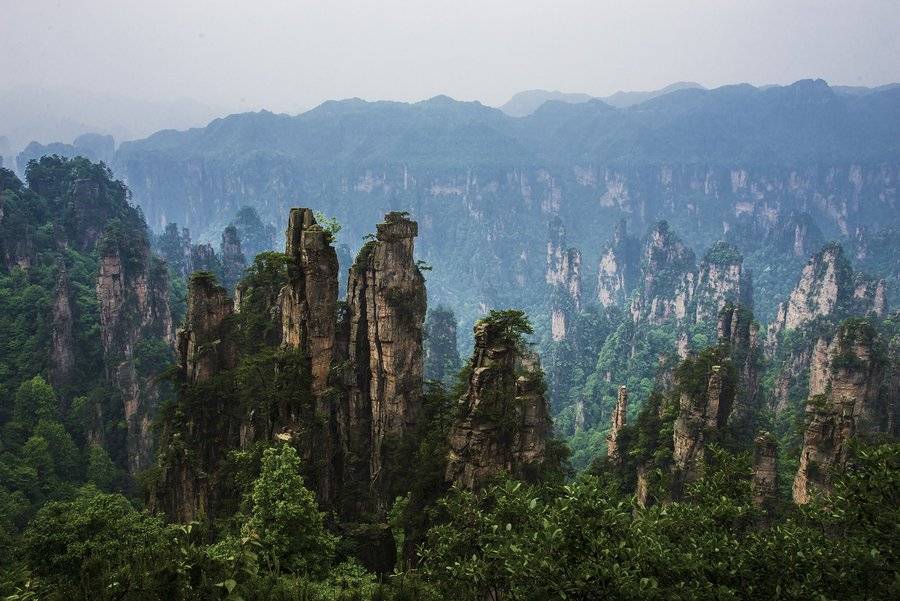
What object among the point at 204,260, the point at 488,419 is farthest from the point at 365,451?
the point at 204,260

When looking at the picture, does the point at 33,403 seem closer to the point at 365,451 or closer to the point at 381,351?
the point at 365,451

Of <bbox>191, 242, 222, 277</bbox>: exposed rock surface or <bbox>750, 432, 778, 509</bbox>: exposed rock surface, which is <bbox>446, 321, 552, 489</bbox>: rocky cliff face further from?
<bbox>191, 242, 222, 277</bbox>: exposed rock surface

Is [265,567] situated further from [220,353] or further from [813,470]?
[813,470]

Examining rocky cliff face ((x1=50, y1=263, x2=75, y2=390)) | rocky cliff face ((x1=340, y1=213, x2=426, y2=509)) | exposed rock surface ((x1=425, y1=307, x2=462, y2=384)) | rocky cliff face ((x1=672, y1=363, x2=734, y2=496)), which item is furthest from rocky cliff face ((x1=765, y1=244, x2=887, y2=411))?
rocky cliff face ((x1=50, y1=263, x2=75, y2=390))

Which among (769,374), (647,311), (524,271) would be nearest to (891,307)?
(647,311)

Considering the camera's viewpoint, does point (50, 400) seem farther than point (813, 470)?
Yes
